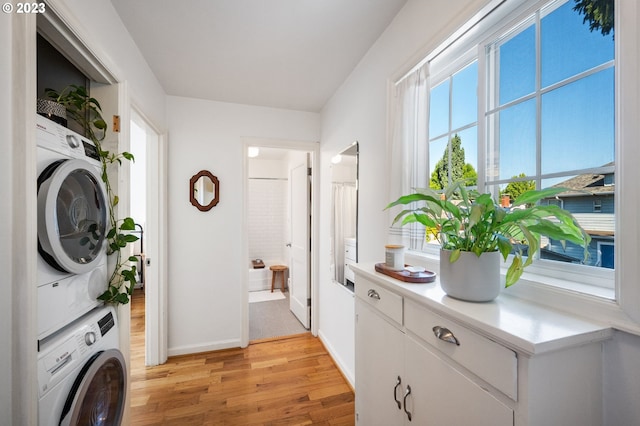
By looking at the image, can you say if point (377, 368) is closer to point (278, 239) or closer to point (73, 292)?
point (73, 292)

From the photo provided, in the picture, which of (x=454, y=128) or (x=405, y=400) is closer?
(x=405, y=400)

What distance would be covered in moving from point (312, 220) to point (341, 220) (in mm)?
655

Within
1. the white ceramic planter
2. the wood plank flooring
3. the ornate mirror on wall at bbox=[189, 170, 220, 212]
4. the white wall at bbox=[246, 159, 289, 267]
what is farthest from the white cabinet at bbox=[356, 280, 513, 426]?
the white wall at bbox=[246, 159, 289, 267]

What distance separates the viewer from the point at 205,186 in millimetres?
2701

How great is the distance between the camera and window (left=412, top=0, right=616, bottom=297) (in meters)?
0.80

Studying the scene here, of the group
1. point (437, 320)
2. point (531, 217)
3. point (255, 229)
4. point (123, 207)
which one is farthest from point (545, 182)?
point (255, 229)

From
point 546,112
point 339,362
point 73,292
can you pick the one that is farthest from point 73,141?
point 339,362

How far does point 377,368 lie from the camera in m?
1.26

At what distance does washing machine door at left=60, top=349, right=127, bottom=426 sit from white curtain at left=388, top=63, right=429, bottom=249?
1564 millimetres

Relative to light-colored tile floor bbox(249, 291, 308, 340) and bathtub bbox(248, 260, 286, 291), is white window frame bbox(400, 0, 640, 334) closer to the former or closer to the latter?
light-colored tile floor bbox(249, 291, 308, 340)

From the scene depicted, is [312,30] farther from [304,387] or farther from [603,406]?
[304,387]

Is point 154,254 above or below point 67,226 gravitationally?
below

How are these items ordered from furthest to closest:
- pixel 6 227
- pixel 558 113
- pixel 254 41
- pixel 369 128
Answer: pixel 369 128, pixel 254 41, pixel 558 113, pixel 6 227

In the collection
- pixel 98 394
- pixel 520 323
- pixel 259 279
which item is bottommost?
pixel 259 279
